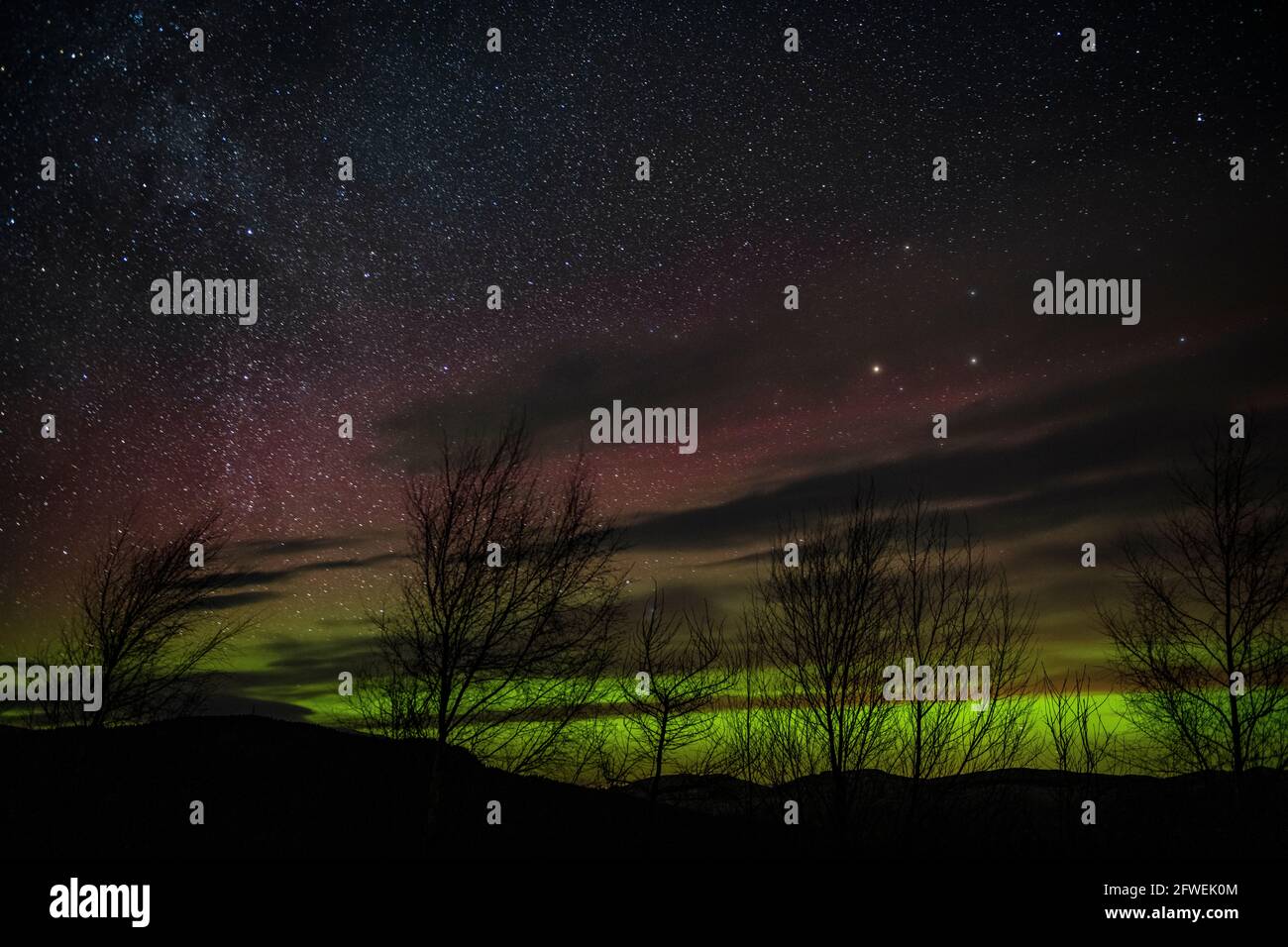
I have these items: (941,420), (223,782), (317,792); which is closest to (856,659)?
(941,420)

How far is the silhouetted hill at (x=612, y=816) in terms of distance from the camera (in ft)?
55.7

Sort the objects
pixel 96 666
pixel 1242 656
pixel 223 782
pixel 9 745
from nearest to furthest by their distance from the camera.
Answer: pixel 1242 656, pixel 96 666, pixel 9 745, pixel 223 782

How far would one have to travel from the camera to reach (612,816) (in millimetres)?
22938

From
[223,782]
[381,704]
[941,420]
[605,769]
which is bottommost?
[223,782]

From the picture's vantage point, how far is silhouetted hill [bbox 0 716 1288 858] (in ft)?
55.7

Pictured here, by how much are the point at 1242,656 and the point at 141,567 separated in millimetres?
26275

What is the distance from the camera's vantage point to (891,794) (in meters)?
17.8
